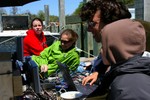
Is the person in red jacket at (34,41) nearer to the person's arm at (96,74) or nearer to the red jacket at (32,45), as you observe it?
the red jacket at (32,45)

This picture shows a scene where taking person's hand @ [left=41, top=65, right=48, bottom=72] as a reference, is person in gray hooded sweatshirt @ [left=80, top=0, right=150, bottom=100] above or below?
above

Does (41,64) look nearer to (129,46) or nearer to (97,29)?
(97,29)

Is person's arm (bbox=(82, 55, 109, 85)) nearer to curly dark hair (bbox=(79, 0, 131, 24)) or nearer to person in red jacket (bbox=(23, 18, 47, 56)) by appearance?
curly dark hair (bbox=(79, 0, 131, 24))

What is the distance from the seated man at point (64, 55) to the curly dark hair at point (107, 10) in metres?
1.92

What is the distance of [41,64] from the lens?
434cm

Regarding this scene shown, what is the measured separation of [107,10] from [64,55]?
7.18 ft

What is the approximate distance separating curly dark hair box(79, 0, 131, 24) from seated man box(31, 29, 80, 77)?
1919mm

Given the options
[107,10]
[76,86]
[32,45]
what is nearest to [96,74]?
[76,86]

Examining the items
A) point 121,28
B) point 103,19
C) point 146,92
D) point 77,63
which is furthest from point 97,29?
point 77,63

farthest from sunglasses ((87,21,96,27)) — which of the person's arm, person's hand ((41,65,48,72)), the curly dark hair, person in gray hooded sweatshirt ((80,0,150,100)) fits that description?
person's hand ((41,65,48,72))

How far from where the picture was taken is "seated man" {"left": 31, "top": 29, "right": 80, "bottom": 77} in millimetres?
4156

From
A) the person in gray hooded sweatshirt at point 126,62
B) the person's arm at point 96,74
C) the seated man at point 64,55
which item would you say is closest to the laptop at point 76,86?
the person's arm at point 96,74

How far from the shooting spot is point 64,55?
4.21 metres

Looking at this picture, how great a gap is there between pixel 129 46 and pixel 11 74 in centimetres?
96
